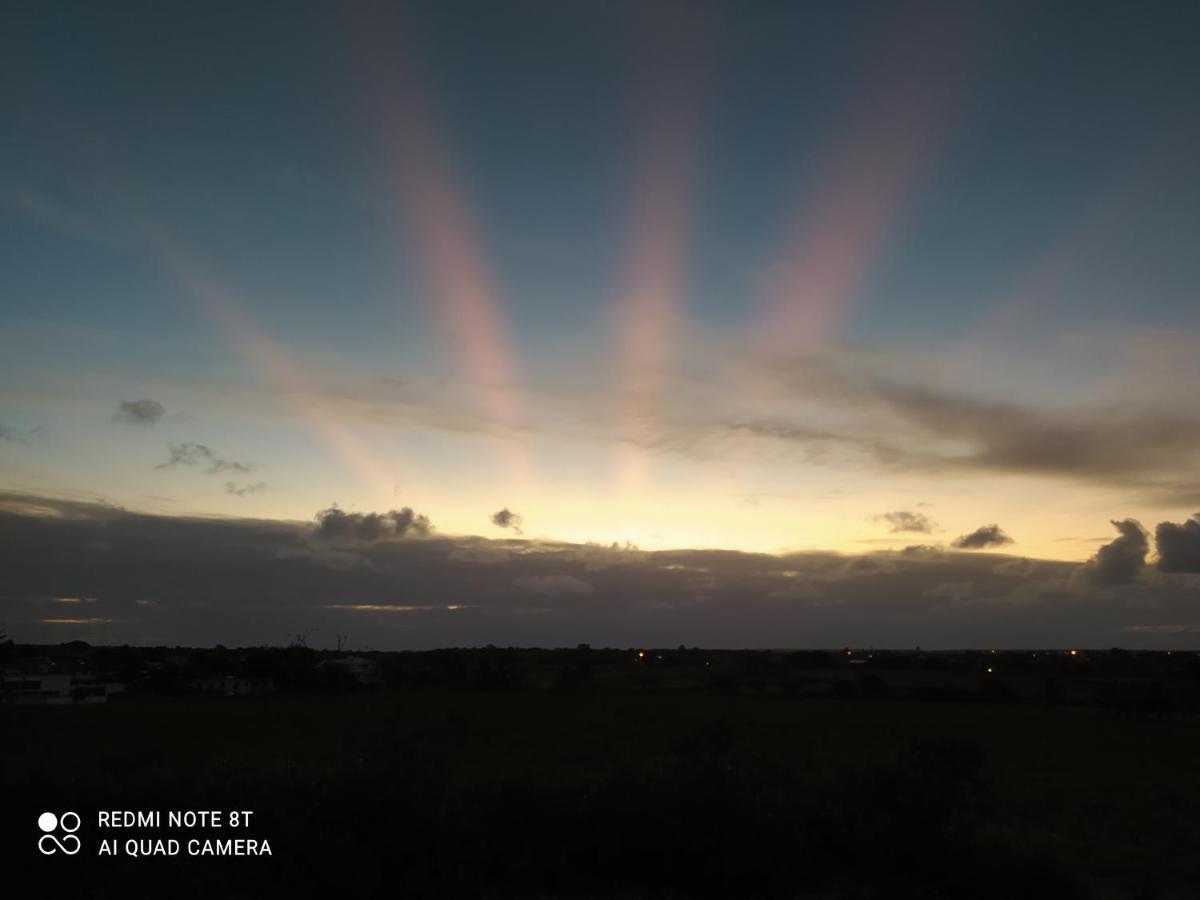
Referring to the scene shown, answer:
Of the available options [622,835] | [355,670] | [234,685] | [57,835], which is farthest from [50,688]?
[622,835]

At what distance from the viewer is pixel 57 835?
14.1m

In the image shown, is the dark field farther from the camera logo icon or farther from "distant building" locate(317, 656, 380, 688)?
"distant building" locate(317, 656, 380, 688)

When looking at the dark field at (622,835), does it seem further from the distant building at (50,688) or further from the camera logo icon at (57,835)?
the distant building at (50,688)

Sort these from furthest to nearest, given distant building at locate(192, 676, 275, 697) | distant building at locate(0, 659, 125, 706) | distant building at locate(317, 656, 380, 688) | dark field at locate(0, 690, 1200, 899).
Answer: distant building at locate(317, 656, 380, 688), distant building at locate(192, 676, 275, 697), distant building at locate(0, 659, 125, 706), dark field at locate(0, 690, 1200, 899)

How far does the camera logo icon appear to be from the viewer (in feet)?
44.9

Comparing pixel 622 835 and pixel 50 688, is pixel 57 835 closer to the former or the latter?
pixel 622 835

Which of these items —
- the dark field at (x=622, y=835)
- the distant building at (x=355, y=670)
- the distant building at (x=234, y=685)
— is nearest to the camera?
the dark field at (x=622, y=835)

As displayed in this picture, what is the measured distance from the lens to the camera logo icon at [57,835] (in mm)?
13672

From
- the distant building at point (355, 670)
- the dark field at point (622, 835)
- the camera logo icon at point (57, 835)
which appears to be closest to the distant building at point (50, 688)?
the distant building at point (355, 670)

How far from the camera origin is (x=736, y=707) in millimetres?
81438


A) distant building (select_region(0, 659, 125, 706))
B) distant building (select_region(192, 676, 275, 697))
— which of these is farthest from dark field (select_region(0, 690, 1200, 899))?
distant building (select_region(192, 676, 275, 697))

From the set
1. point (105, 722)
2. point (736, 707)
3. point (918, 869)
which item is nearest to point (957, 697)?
point (736, 707)

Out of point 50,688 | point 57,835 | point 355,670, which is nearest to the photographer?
point 57,835

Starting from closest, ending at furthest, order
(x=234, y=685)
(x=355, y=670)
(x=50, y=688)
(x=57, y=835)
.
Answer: (x=57, y=835)
(x=50, y=688)
(x=234, y=685)
(x=355, y=670)
